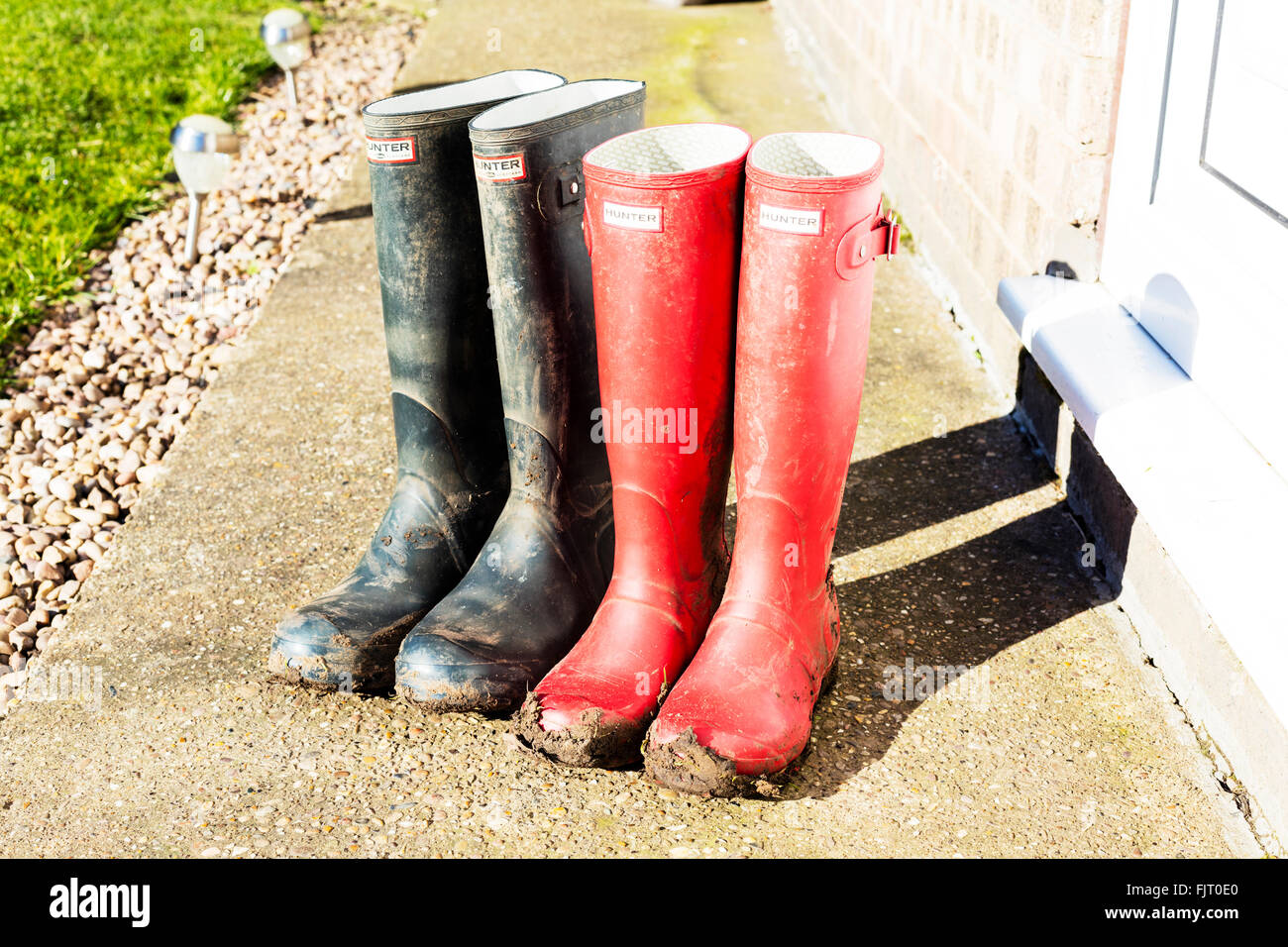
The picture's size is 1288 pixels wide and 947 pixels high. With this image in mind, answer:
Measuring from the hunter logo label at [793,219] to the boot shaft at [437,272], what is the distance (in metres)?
0.56

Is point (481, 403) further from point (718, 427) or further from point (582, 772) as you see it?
point (582, 772)

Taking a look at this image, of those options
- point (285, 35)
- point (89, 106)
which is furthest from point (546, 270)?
point (89, 106)

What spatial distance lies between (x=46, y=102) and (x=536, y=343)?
3934 millimetres

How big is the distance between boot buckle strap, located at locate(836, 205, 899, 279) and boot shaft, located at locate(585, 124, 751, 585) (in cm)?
16

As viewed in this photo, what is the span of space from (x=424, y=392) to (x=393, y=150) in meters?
0.40

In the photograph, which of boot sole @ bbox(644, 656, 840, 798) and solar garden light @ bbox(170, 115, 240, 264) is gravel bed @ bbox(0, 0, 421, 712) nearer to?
solar garden light @ bbox(170, 115, 240, 264)

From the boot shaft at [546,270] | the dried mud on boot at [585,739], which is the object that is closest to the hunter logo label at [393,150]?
the boot shaft at [546,270]

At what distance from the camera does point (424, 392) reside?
6.30 feet

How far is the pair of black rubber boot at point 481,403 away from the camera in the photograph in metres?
1.73

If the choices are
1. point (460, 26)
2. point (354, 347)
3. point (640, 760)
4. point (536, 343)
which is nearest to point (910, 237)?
point (354, 347)

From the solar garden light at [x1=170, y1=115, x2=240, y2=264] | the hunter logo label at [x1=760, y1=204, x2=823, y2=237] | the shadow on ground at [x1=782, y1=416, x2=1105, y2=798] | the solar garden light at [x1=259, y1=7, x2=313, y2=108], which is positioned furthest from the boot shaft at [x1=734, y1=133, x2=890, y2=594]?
the solar garden light at [x1=259, y1=7, x2=313, y2=108]

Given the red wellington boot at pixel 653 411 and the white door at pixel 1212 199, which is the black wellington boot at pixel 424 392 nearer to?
the red wellington boot at pixel 653 411

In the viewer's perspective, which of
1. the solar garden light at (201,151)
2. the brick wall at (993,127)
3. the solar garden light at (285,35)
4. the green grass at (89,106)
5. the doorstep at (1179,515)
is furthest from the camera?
the solar garden light at (285,35)
